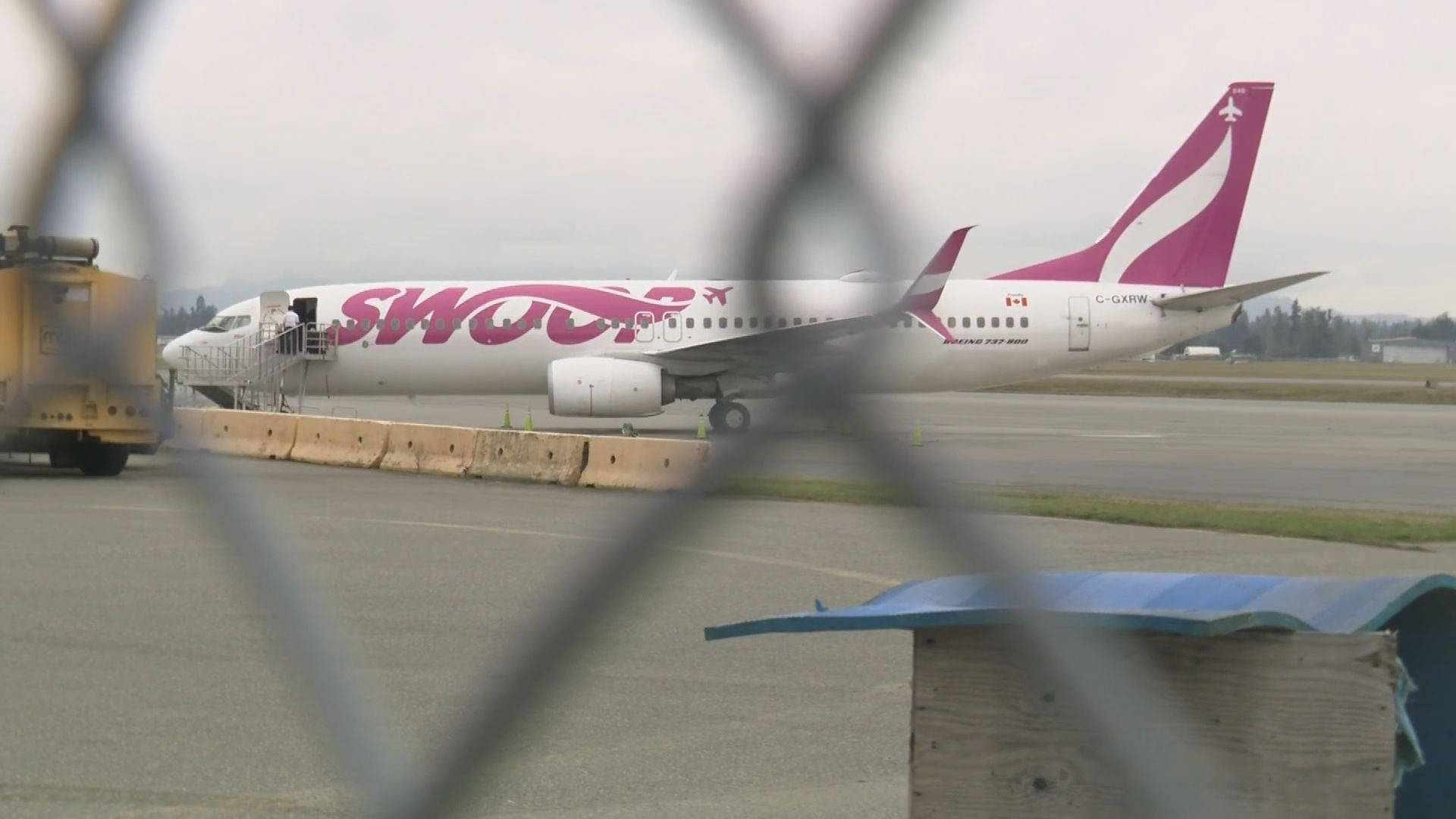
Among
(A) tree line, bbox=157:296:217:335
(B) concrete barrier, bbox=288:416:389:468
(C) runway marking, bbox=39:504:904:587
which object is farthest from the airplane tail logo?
(B) concrete barrier, bbox=288:416:389:468

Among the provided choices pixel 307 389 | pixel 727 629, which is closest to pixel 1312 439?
pixel 307 389

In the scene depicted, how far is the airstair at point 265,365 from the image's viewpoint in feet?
72.0

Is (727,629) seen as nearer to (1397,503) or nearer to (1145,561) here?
(1145,561)

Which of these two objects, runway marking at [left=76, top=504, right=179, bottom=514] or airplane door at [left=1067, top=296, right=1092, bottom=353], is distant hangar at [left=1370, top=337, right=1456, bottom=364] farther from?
runway marking at [left=76, top=504, right=179, bottom=514]

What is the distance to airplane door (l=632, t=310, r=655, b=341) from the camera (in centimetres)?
2419

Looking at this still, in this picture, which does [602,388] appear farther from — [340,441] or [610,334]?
[340,441]

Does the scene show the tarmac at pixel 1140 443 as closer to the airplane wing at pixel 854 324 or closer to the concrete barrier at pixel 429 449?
the airplane wing at pixel 854 324

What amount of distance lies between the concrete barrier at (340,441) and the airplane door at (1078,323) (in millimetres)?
11727

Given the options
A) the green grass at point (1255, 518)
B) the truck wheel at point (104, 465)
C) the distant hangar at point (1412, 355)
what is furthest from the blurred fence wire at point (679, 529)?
the distant hangar at point (1412, 355)

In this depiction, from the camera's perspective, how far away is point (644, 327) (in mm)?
24484

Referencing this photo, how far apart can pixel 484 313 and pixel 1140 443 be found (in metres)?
9.56

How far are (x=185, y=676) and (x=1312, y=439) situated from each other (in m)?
21.5

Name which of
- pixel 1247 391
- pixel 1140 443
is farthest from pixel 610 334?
pixel 1247 391

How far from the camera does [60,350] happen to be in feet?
5.96
